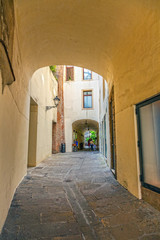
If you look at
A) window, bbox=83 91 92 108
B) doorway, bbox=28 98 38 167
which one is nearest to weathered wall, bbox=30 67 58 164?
doorway, bbox=28 98 38 167

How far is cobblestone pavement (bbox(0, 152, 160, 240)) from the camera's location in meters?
1.85

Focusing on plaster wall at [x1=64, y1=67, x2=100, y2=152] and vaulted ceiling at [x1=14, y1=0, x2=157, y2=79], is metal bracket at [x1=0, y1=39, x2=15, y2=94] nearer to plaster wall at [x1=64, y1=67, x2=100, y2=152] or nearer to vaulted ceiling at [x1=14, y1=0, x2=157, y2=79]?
vaulted ceiling at [x1=14, y1=0, x2=157, y2=79]

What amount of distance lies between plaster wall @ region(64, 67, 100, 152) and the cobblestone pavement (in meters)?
10.8

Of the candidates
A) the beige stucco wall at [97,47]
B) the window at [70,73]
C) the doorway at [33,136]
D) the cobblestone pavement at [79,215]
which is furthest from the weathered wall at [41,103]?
the window at [70,73]

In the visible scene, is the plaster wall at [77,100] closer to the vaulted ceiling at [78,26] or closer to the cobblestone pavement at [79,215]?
the vaulted ceiling at [78,26]

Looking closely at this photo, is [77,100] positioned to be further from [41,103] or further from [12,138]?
[12,138]

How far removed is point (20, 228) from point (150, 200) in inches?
82.7

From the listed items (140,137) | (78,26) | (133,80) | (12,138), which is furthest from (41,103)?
(140,137)

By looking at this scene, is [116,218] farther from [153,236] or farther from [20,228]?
[20,228]

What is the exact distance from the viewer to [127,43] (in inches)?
134

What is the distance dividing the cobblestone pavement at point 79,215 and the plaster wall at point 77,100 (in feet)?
35.5

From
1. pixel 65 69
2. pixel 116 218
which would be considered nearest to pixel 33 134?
pixel 116 218

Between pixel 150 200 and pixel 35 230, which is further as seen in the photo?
pixel 150 200

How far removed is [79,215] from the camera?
2.32 metres
